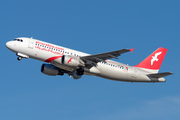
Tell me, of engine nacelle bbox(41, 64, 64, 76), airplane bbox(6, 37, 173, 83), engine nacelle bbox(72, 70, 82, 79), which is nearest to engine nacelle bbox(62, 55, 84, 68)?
airplane bbox(6, 37, 173, 83)

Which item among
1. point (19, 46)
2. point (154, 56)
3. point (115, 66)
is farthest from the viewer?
point (154, 56)

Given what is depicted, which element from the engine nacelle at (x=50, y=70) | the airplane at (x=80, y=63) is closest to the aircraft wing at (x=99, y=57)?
the airplane at (x=80, y=63)

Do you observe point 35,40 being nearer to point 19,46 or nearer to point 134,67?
point 19,46

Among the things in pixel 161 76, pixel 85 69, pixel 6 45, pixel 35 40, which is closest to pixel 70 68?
pixel 85 69

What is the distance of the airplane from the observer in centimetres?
4025

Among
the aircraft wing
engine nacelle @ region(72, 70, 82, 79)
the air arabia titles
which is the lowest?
engine nacelle @ region(72, 70, 82, 79)

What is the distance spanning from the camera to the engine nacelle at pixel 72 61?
3978 cm

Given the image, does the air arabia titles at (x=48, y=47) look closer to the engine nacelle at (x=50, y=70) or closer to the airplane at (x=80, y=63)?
the airplane at (x=80, y=63)

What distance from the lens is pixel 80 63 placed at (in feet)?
135

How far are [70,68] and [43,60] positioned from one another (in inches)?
157

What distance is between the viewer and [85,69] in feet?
138

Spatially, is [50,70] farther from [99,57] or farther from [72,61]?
[99,57]

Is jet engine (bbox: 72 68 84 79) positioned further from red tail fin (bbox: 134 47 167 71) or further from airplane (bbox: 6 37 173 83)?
red tail fin (bbox: 134 47 167 71)

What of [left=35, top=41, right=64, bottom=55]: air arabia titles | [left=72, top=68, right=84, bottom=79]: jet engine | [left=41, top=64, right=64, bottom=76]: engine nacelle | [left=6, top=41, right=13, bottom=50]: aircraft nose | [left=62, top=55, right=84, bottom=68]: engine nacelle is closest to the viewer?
[left=62, top=55, right=84, bottom=68]: engine nacelle
